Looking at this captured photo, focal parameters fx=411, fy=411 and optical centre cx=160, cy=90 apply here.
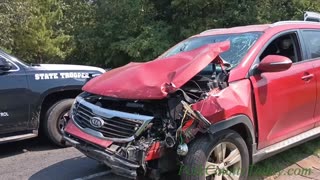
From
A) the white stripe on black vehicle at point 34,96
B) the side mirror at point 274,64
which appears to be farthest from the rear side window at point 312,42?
the white stripe on black vehicle at point 34,96

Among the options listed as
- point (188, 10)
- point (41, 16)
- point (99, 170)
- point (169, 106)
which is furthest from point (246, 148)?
A: point (41, 16)

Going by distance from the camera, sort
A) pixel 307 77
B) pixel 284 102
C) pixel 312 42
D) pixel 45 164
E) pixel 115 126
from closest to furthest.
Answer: pixel 115 126
pixel 284 102
pixel 307 77
pixel 312 42
pixel 45 164

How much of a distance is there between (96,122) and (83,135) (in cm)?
21

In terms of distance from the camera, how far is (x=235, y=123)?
3.99 meters

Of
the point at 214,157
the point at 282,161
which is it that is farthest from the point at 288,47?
the point at 214,157

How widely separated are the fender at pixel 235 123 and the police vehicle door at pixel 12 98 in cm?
321

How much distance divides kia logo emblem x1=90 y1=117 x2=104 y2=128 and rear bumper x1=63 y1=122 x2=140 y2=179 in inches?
6.0

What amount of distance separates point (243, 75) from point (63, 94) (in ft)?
10.8

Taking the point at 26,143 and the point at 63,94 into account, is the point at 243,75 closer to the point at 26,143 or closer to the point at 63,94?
the point at 63,94

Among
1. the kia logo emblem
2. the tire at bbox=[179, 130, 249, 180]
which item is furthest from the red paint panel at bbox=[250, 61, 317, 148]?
the kia logo emblem

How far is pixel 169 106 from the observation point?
3811 mm

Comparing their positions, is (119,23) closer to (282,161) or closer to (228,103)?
(282,161)

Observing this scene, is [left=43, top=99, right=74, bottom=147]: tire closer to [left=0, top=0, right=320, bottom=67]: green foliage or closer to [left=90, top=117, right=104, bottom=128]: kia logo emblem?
[left=90, top=117, right=104, bottom=128]: kia logo emblem

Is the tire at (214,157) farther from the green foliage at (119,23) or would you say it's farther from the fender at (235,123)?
the green foliage at (119,23)
